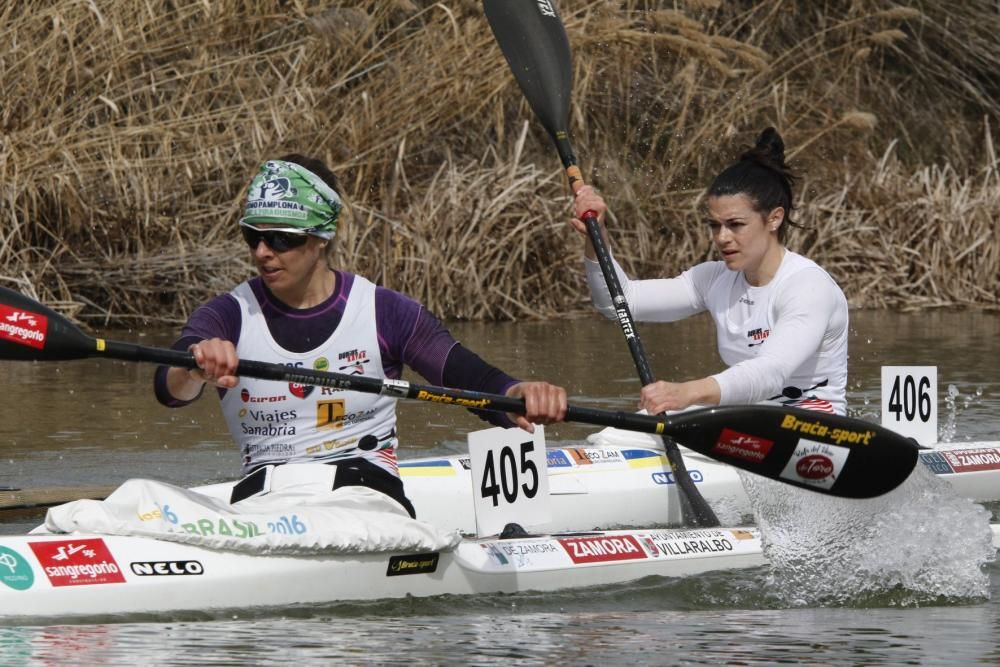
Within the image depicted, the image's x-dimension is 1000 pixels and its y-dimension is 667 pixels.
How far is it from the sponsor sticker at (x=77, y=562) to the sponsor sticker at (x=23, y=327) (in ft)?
1.82

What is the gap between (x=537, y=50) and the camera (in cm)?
779

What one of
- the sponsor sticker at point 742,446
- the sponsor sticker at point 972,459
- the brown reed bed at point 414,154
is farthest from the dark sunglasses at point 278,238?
the brown reed bed at point 414,154

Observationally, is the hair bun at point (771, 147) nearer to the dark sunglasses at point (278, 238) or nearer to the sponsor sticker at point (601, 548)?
the sponsor sticker at point (601, 548)

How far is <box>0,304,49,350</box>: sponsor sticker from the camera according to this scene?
442 cm

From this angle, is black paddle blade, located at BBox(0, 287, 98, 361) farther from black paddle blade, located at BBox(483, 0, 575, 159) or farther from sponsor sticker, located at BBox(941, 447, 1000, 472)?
sponsor sticker, located at BBox(941, 447, 1000, 472)

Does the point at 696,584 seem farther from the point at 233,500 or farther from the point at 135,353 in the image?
the point at 135,353

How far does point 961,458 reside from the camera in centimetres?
715

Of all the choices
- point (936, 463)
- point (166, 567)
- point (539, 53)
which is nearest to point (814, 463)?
Result: point (166, 567)

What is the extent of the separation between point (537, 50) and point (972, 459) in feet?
8.98

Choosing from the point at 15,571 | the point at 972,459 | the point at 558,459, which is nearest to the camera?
the point at 15,571

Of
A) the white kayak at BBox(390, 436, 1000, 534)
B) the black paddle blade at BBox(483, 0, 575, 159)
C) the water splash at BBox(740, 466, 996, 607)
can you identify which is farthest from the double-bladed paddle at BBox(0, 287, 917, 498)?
the black paddle blade at BBox(483, 0, 575, 159)

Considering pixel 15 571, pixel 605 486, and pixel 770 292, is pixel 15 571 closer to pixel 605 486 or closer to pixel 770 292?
pixel 770 292

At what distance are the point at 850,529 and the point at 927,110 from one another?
11.2m

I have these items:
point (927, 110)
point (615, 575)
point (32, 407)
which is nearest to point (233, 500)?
point (615, 575)
